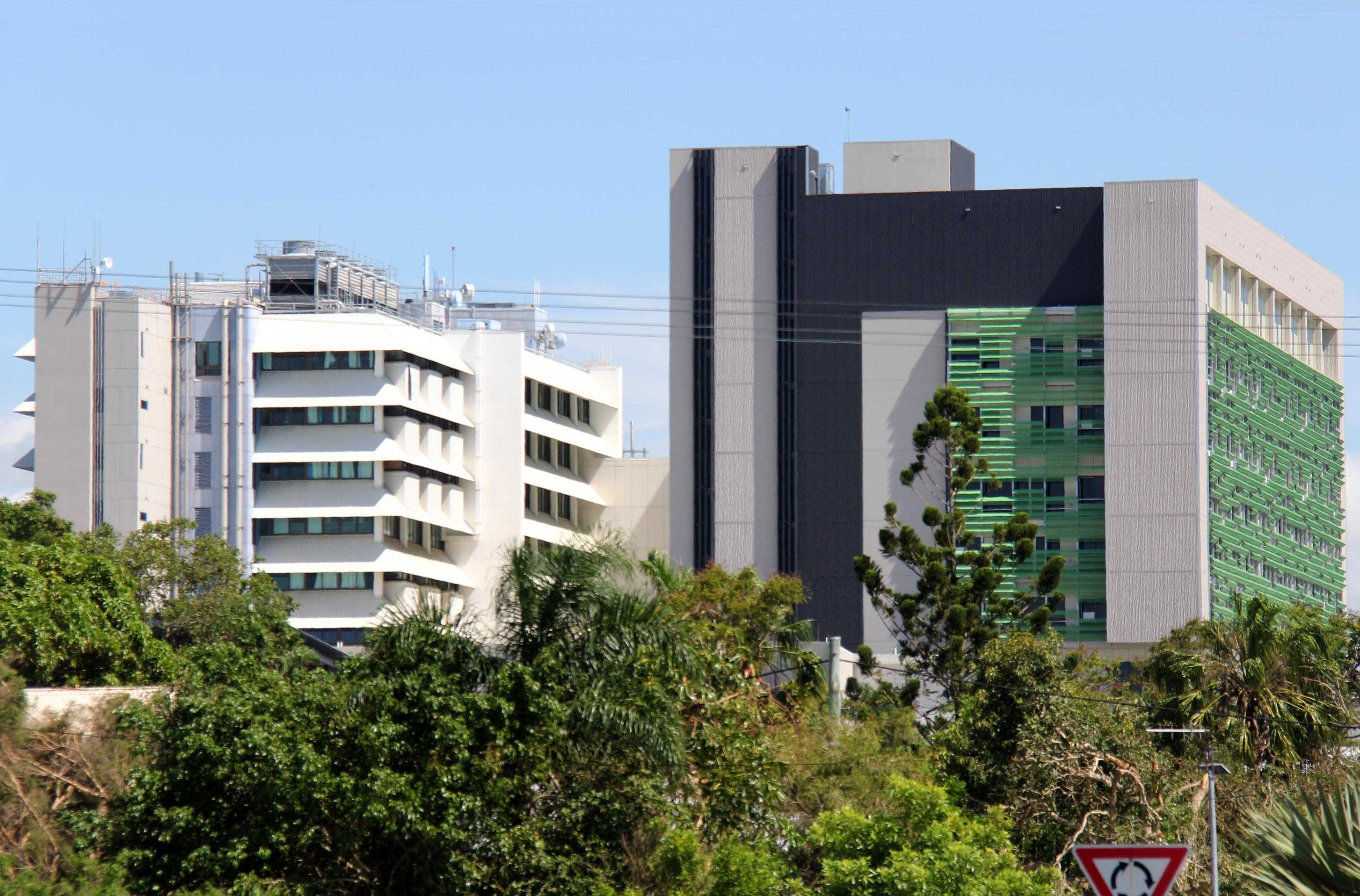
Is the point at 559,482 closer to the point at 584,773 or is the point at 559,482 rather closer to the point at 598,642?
the point at 598,642

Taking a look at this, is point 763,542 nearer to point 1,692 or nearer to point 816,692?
point 816,692

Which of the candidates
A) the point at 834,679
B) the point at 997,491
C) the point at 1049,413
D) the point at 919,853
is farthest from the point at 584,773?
the point at 1049,413

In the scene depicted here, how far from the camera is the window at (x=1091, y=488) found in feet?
252

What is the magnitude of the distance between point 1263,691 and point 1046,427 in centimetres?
4174

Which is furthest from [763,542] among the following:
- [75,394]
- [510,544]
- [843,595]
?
[510,544]

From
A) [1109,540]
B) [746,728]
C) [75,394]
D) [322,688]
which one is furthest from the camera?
[75,394]

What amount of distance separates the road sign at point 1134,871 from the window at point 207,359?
71.9m

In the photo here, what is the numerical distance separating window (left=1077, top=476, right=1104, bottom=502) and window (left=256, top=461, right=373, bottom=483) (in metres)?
27.8

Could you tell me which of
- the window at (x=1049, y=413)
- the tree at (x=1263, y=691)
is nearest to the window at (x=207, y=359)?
the window at (x=1049, y=413)

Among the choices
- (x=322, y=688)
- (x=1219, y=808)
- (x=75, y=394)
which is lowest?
(x=1219, y=808)

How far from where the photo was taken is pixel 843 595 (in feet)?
252

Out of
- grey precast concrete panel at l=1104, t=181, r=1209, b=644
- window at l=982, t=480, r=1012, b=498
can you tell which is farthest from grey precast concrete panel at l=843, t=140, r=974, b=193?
window at l=982, t=480, r=1012, b=498

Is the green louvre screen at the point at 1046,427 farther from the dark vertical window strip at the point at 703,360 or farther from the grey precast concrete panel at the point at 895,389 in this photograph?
the dark vertical window strip at the point at 703,360

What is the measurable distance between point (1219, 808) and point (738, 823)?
815 centimetres
